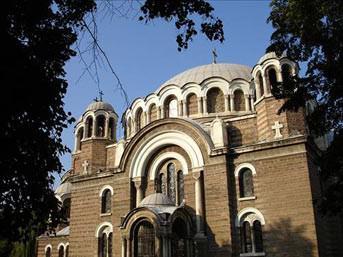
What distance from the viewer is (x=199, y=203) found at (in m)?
19.8

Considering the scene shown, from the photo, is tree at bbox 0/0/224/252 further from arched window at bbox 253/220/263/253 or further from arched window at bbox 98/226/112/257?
arched window at bbox 98/226/112/257

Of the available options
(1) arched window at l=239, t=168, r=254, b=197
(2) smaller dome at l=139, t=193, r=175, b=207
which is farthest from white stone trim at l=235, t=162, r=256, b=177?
(2) smaller dome at l=139, t=193, r=175, b=207

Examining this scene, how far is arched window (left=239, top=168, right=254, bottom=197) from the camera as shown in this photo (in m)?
19.2

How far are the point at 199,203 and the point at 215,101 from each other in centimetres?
775

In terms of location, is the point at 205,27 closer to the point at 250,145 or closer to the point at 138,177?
the point at 250,145

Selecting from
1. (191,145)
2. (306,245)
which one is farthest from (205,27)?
(191,145)

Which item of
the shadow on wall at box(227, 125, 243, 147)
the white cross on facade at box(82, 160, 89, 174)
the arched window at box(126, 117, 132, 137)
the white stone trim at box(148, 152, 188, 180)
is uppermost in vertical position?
the arched window at box(126, 117, 132, 137)

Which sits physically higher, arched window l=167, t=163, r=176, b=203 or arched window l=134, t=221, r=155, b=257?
arched window l=167, t=163, r=176, b=203

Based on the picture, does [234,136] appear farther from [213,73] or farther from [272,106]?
[213,73]

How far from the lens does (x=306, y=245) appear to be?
16859 mm

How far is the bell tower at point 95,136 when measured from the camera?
25.5 metres

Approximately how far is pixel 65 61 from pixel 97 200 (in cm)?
1563

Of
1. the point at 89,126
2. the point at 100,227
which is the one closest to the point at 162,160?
the point at 100,227

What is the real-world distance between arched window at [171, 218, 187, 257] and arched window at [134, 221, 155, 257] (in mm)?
1021
